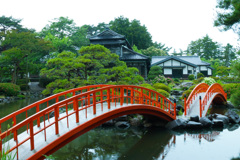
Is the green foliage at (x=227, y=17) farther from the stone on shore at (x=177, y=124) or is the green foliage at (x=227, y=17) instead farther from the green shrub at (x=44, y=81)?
the green shrub at (x=44, y=81)

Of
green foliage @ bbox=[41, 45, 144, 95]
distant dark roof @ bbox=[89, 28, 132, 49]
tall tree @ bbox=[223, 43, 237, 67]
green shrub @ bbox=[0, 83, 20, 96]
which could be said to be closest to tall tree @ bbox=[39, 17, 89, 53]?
distant dark roof @ bbox=[89, 28, 132, 49]

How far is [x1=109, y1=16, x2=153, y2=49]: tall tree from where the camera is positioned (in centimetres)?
5297

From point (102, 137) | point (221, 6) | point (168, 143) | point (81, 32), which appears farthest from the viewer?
point (81, 32)

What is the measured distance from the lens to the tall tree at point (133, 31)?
53.0m

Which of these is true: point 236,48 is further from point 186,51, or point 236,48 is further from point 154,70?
point 186,51

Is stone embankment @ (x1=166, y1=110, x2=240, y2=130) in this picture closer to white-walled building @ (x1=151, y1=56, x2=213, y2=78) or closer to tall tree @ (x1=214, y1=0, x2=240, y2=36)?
tall tree @ (x1=214, y1=0, x2=240, y2=36)

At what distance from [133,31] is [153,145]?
155 feet

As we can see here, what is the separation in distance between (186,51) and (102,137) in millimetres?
59718

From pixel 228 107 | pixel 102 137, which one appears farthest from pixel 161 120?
pixel 228 107

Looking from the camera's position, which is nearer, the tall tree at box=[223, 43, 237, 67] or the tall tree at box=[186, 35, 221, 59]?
the tall tree at box=[223, 43, 237, 67]

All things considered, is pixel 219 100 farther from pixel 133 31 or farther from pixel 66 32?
pixel 133 31

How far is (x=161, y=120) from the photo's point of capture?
37.0 feet

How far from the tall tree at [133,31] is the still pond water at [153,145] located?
147 feet

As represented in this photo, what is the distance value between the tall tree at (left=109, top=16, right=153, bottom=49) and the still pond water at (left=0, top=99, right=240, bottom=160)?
4469cm
